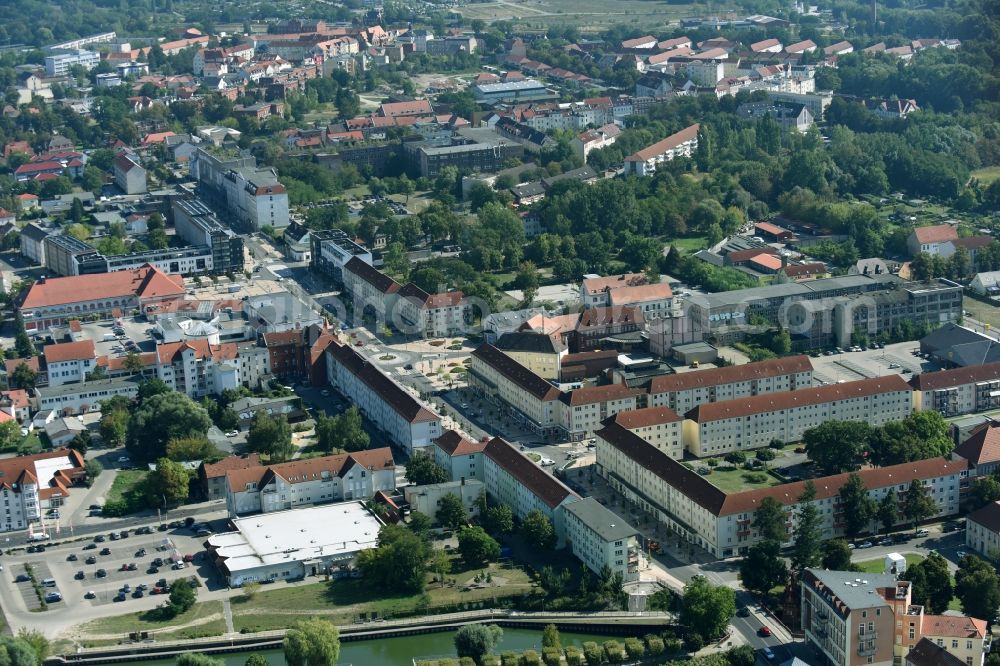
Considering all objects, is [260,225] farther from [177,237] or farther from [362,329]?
[362,329]

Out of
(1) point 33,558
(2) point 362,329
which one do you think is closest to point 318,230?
(2) point 362,329

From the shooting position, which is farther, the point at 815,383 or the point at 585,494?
the point at 815,383

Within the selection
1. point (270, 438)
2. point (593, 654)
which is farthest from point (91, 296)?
point (593, 654)

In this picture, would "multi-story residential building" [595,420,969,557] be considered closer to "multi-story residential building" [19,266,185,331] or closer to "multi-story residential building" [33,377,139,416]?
"multi-story residential building" [33,377,139,416]

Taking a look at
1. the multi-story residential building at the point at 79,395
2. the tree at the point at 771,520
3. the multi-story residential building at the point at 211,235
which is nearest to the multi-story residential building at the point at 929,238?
the tree at the point at 771,520

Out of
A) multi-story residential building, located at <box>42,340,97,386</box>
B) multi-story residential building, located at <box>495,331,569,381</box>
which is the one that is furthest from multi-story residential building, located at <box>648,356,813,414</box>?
multi-story residential building, located at <box>42,340,97,386</box>

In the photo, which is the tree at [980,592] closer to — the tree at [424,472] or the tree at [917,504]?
the tree at [917,504]
